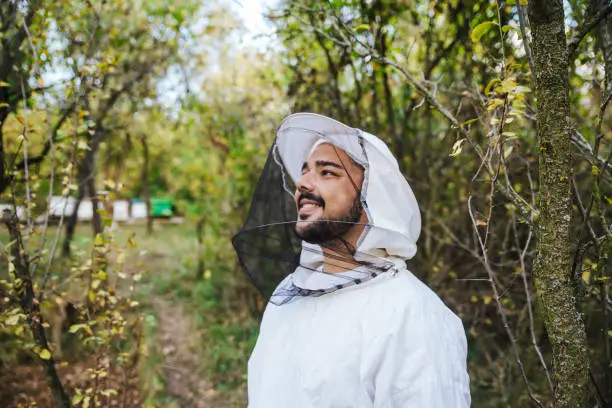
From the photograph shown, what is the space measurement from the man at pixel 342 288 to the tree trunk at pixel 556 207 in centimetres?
28

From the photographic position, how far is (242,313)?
6770 mm

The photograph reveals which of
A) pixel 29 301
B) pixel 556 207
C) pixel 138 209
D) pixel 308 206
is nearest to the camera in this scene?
pixel 556 207

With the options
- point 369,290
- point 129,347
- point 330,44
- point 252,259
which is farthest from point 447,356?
point 129,347

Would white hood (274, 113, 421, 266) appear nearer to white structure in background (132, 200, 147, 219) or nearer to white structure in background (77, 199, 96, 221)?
white structure in background (77, 199, 96, 221)

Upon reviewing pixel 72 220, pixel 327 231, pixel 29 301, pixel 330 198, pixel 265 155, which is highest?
pixel 265 155

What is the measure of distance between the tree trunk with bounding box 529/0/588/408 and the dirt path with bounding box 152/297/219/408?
167 inches

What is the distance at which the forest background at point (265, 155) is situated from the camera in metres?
1.60

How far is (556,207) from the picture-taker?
138cm

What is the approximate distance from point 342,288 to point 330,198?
32 cm

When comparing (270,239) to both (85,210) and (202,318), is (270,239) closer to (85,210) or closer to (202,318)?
(202,318)

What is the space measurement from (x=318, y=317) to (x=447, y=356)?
45 centimetres

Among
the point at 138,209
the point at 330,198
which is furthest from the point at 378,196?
the point at 138,209

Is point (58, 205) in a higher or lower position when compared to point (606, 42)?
lower

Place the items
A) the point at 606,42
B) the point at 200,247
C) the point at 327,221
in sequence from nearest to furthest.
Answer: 1. the point at 327,221
2. the point at 606,42
3. the point at 200,247
